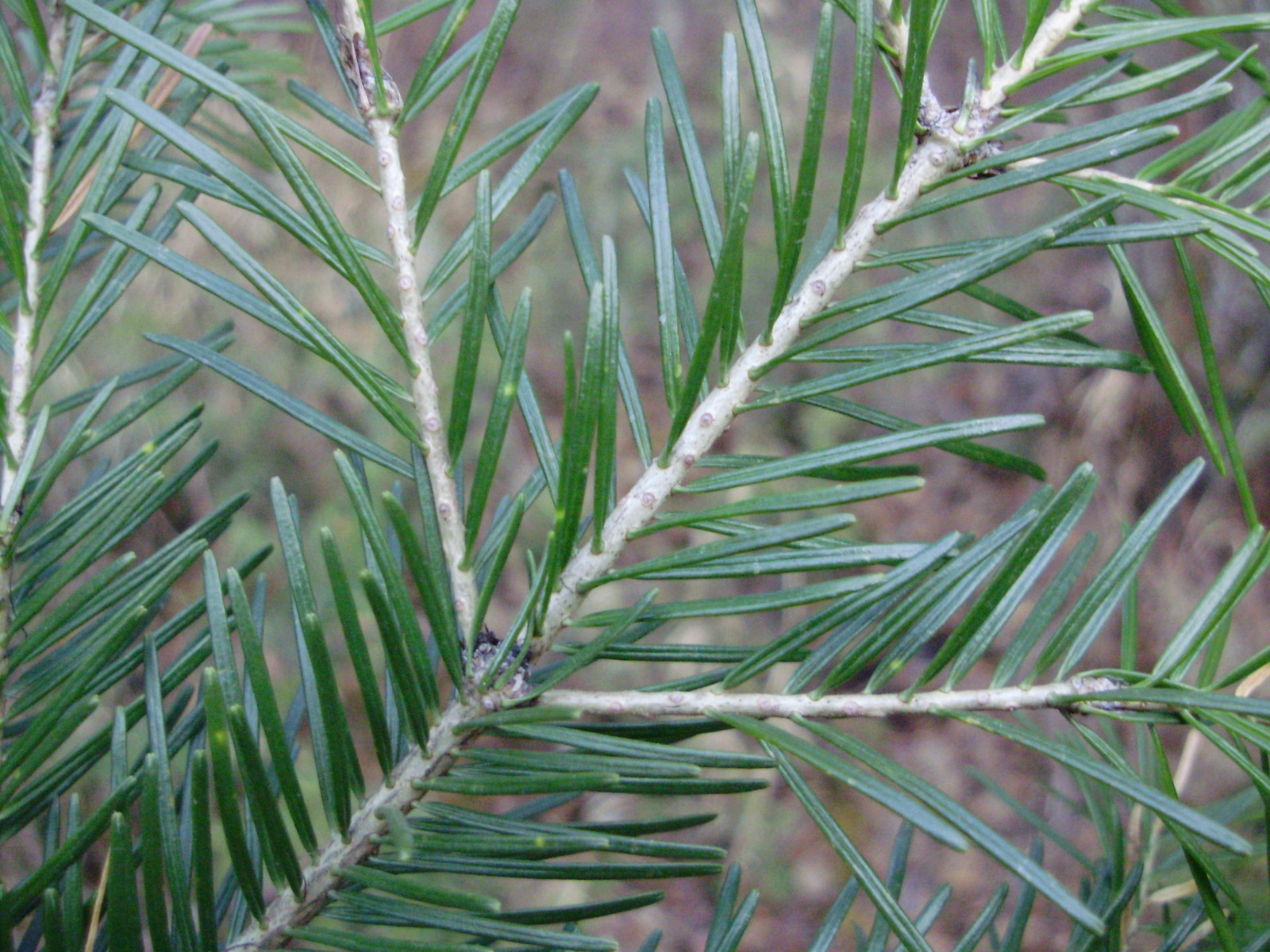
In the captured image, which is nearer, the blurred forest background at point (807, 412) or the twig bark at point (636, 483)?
the twig bark at point (636, 483)

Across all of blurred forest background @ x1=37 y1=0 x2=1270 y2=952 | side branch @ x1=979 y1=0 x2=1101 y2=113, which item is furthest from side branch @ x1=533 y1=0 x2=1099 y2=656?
blurred forest background @ x1=37 y1=0 x2=1270 y2=952

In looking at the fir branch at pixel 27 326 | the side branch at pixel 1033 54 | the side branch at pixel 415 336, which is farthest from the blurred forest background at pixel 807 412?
the side branch at pixel 1033 54

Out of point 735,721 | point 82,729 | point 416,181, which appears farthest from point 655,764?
point 416,181

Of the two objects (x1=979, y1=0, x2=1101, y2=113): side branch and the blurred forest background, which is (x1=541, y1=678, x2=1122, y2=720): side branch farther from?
the blurred forest background

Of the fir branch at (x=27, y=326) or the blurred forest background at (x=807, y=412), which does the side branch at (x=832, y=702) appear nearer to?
the fir branch at (x=27, y=326)

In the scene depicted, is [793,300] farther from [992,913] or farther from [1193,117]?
[1193,117]

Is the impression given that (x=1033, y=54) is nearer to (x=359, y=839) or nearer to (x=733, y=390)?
(x=733, y=390)

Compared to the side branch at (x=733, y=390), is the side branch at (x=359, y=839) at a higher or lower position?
lower
